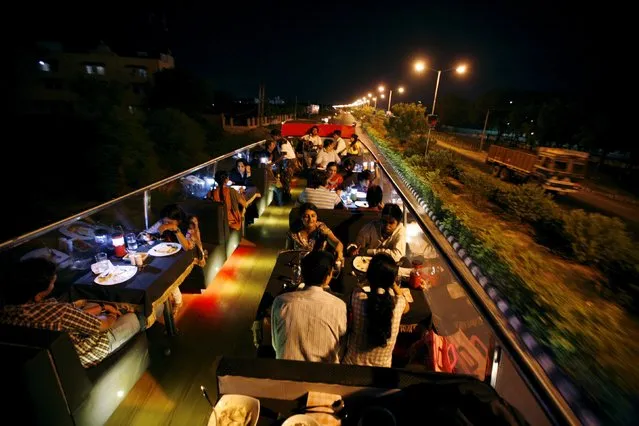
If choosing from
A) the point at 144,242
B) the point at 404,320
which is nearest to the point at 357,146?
the point at 144,242

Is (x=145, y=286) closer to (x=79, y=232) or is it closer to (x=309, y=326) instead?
(x=309, y=326)

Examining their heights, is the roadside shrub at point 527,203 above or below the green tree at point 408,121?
below

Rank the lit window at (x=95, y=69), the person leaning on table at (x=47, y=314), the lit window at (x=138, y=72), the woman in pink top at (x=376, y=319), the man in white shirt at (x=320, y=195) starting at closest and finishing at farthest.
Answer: the woman in pink top at (x=376, y=319) → the person leaning on table at (x=47, y=314) → the man in white shirt at (x=320, y=195) → the lit window at (x=95, y=69) → the lit window at (x=138, y=72)

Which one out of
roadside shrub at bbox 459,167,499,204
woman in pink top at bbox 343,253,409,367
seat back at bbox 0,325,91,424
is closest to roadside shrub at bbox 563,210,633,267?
roadside shrub at bbox 459,167,499,204

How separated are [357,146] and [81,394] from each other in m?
8.67

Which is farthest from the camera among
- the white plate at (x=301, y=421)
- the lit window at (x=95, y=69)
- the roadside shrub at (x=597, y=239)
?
the lit window at (x=95, y=69)

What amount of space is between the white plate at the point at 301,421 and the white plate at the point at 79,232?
503 cm

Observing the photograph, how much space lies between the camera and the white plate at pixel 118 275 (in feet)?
9.95

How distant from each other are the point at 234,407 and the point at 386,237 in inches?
100.0

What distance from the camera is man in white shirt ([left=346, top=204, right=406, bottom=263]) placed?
3.64 m

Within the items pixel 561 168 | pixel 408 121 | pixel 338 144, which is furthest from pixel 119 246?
pixel 408 121

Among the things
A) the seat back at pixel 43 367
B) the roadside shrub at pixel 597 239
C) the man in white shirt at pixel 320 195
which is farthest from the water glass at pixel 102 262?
the roadside shrub at pixel 597 239

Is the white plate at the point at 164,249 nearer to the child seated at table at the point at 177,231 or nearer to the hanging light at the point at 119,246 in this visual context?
the child seated at table at the point at 177,231

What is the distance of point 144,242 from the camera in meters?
3.90
